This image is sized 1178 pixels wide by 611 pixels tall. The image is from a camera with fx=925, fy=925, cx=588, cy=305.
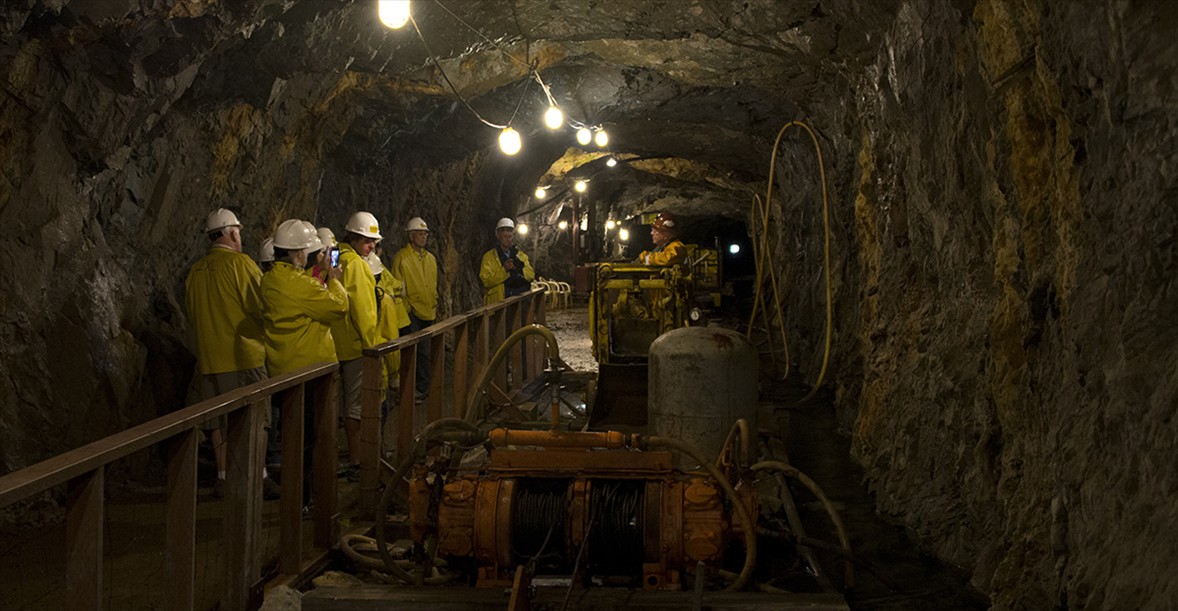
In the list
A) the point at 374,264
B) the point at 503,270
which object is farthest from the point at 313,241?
the point at 503,270

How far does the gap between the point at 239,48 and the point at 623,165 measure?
1511cm

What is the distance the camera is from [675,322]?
10.0 meters

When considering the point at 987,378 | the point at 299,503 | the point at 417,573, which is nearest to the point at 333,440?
the point at 299,503

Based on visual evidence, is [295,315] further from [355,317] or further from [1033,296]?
[1033,296]

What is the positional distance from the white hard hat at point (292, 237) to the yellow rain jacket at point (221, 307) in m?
0.43

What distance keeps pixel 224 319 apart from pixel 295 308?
589 mm

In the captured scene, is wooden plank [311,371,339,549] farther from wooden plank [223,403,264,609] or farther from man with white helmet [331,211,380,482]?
man with white helmet [331,211,380,482]

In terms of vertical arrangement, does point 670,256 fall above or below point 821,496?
above

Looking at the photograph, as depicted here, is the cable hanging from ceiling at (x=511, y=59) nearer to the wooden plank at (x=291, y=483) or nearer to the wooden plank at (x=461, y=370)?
the wooden plank at (x=461, y=370)

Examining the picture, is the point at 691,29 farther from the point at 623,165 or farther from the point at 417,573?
the point at 623,165

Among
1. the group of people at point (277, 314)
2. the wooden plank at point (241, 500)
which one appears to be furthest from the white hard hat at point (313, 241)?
the wooden plank at point (241, 500)

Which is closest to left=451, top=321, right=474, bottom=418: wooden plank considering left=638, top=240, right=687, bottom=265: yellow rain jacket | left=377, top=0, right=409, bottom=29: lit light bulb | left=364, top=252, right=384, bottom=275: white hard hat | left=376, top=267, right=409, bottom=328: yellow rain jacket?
left=376, top=267, right=409, bottom=328: yellow rain jacket

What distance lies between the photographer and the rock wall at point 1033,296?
298 centimetres

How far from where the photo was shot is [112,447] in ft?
9.19
